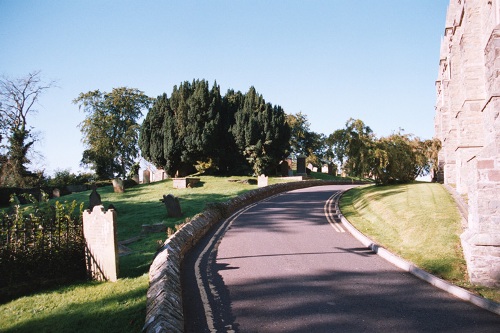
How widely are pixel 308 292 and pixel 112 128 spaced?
5138 cm

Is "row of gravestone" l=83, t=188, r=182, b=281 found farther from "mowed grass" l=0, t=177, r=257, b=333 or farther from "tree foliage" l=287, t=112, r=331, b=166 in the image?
"tree foliage" l=287, t=112, r=331, b=166

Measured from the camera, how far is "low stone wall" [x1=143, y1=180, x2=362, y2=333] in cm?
516

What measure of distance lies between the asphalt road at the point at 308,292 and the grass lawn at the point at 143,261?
100 centimetres

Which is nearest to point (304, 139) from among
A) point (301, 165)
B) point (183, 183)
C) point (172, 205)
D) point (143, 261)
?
point (301, 165)

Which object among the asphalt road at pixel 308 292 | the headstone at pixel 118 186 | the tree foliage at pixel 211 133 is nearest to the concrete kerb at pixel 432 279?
the asphalt road at pixel 308 292

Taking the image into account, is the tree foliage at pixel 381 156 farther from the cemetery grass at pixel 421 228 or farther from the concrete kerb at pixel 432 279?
the concrete kerb at pixel 432 279

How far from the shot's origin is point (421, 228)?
11359mm

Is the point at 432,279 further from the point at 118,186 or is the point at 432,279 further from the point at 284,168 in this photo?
the point at 284,168

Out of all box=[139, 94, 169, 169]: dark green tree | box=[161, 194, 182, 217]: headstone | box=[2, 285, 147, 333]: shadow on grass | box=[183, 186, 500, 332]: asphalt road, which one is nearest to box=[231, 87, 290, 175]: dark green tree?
box=[139, 94, 169, 169]: dark green tree

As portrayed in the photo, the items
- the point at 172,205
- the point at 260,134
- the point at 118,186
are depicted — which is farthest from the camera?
the point at 260,134

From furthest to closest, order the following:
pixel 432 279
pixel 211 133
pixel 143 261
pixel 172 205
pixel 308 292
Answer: pixel 211 133 → pixel 172 205 → pixel 143 261 → pixel 432 279 → pixel 308 292

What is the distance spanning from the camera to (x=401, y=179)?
24.5 m

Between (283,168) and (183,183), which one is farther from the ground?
(283,168)

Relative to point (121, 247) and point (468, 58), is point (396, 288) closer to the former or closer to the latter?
point (121, 247)
